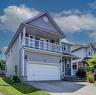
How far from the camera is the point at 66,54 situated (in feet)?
107

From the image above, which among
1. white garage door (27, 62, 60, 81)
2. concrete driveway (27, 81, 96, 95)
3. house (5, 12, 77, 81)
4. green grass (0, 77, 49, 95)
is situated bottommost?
concrete driveway (27, 81, 96, 95)

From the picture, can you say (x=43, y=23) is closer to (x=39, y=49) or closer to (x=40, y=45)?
(x=40, y=45)

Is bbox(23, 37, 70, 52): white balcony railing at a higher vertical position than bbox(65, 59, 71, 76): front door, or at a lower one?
higher

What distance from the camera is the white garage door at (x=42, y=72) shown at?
968 inches

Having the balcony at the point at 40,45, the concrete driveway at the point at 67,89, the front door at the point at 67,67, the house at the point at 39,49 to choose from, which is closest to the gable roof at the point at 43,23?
the house at the point at 39,49

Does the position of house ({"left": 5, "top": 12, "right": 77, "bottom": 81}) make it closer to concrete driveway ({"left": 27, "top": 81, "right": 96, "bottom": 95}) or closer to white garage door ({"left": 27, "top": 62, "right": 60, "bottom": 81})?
white garage door ({"left": 27, "top": 62, "right": 60, "bottom": 81})

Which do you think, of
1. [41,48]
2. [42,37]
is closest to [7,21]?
[42,37]

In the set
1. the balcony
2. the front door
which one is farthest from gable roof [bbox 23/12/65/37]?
the front door

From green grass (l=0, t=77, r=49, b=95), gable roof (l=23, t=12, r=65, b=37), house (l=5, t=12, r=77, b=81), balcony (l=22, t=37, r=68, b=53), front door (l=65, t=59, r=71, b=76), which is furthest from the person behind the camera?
front door (l=65, t=59, r=71, b=76)

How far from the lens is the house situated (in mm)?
24594

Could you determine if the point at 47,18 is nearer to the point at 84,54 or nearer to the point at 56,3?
the point at 56,3

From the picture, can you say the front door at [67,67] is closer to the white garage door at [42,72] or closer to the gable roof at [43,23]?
the white garage door at [42,72]

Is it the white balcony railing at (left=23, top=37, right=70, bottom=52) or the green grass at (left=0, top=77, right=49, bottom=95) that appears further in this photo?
the white balcony railing at (left=23, top=37, right=70, bottom=52)

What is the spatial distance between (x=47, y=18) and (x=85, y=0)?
9753mm
